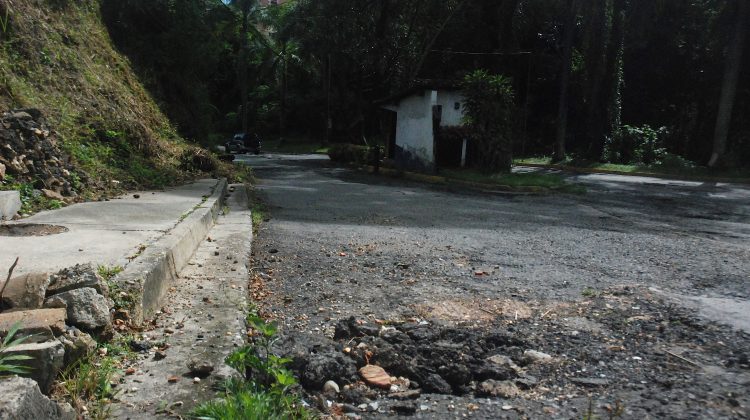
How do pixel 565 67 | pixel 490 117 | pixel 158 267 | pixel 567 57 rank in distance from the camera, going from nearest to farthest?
pixel 158 267, pixel 490 117, pixel 567 57, pixel 565 67

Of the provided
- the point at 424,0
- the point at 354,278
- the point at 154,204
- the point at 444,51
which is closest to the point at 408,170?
the point at 424,0

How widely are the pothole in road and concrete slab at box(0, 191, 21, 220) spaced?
0.44 m

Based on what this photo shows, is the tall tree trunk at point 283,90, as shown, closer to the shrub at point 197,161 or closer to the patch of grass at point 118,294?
the shrub at point 197,161

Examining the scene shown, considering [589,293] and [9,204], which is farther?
[9,204]

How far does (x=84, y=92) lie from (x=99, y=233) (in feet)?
20.3

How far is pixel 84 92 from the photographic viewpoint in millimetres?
10586

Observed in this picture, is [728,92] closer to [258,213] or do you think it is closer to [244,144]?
[258,213]

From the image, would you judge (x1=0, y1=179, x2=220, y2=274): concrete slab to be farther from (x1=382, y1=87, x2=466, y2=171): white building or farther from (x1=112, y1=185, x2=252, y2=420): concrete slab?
(x1=382, y1=87, x2=466, y2=171): white building

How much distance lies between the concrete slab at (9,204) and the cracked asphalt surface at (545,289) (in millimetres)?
2511

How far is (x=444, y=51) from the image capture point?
112ft

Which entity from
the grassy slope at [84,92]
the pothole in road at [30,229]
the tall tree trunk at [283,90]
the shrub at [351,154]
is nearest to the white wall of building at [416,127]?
the shrub at [351,154]

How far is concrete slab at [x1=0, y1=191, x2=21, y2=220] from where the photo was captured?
5.92 metres

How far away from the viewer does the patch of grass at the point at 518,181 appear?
1747cm

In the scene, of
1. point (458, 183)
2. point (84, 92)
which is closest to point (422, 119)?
point (458, 183)
